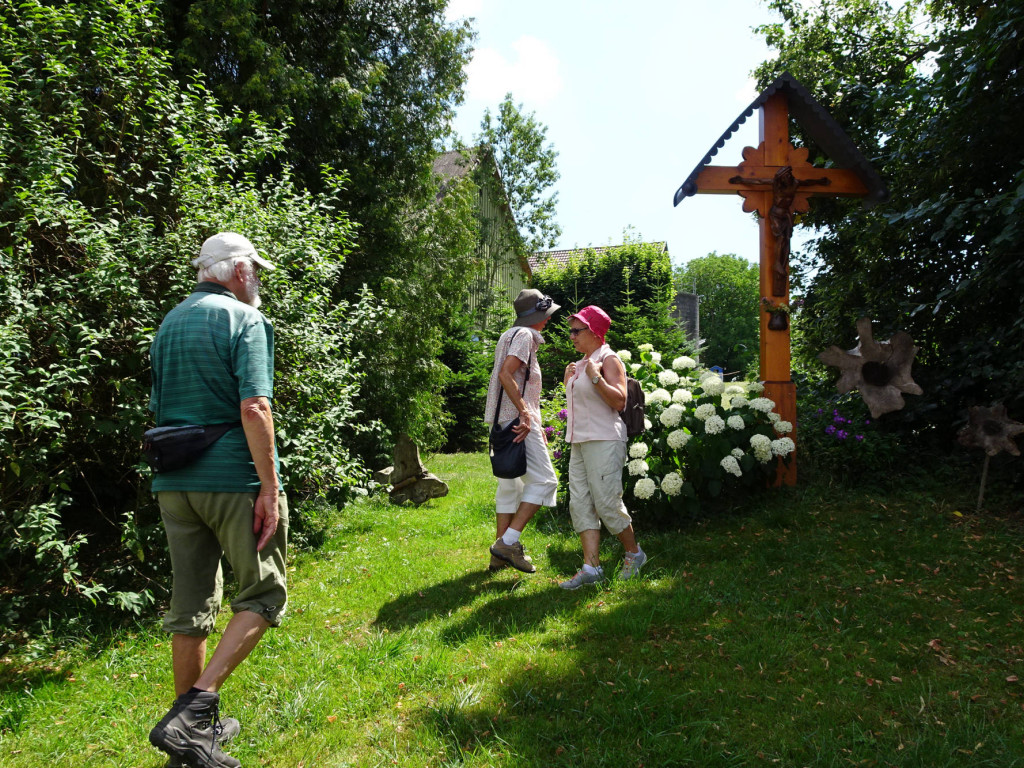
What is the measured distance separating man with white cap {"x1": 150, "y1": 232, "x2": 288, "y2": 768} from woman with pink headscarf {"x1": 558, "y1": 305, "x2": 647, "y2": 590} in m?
2.27

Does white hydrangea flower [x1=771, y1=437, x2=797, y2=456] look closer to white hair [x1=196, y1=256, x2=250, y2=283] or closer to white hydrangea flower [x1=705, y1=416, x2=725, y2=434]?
white hydrangea flower [x1=705, y1=416, x2=725, y2=434]

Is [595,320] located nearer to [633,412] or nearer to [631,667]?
[633,412]

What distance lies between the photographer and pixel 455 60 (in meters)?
11.4

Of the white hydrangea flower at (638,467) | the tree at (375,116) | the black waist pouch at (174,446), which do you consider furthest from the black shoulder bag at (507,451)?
the tree at (375,116)

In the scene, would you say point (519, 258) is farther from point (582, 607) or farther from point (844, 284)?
point (582, 607)

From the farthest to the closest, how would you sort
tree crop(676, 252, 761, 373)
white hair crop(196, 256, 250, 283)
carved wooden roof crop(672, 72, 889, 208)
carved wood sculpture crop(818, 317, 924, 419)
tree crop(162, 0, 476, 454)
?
1. tree crop(676, 252, 761, 373)
2. tree crop(162, 0, 476, 454)
3. carved wooden roof crop(672, 72, 889, 208)
4. carved wood sculpture crop(818, 317, 924, 419)
5. white hair crop(196, 256, 250, 283)

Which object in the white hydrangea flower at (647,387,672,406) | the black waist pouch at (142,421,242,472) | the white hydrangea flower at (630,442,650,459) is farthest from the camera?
the white hydrangea flower at (647,387,672,406)

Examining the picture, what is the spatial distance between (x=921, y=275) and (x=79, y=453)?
786cm

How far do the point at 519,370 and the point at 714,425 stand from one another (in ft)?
5.92

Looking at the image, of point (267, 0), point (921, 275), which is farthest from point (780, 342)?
point (267, 0)

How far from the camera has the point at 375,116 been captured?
10266mm

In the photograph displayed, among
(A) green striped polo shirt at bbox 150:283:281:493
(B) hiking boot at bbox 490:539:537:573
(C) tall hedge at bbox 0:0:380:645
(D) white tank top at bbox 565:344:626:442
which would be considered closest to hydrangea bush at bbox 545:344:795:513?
(D) white tank top at bbox 565:344:626:442

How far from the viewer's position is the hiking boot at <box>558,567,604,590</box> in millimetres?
4289

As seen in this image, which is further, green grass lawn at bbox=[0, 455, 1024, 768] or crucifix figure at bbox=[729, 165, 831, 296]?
crucifix figure at bbox=[729, 165, 831, 296]
